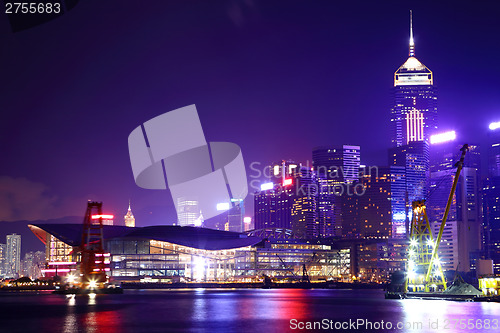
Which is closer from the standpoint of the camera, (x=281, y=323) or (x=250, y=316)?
(x=281, y=323)

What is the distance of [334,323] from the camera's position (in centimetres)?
7200

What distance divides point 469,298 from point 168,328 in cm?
6510

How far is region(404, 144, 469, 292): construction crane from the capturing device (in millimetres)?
126812

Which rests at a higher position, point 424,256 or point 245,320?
point 424,256

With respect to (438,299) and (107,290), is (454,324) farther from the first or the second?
(107,290)

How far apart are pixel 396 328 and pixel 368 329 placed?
328cm

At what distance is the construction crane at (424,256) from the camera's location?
12681 cm

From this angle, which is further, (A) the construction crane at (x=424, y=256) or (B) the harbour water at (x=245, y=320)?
(A) the construction crane at (x=424, y=256)

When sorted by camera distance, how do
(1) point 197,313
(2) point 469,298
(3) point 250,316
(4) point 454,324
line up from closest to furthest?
(4) point 454,324 → (3) point 250,316 → (1) point 197,313 → (2) point 469,298

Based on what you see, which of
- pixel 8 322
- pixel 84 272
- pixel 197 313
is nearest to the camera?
pixel 8 322

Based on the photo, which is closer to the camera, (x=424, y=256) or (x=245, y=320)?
(x=245, y=320)

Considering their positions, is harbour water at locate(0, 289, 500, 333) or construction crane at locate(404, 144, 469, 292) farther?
construction crane at locate(404, 144, 469, 292)

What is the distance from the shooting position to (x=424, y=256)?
429 feet

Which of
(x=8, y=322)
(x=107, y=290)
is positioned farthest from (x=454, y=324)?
(x=107, y=290)
